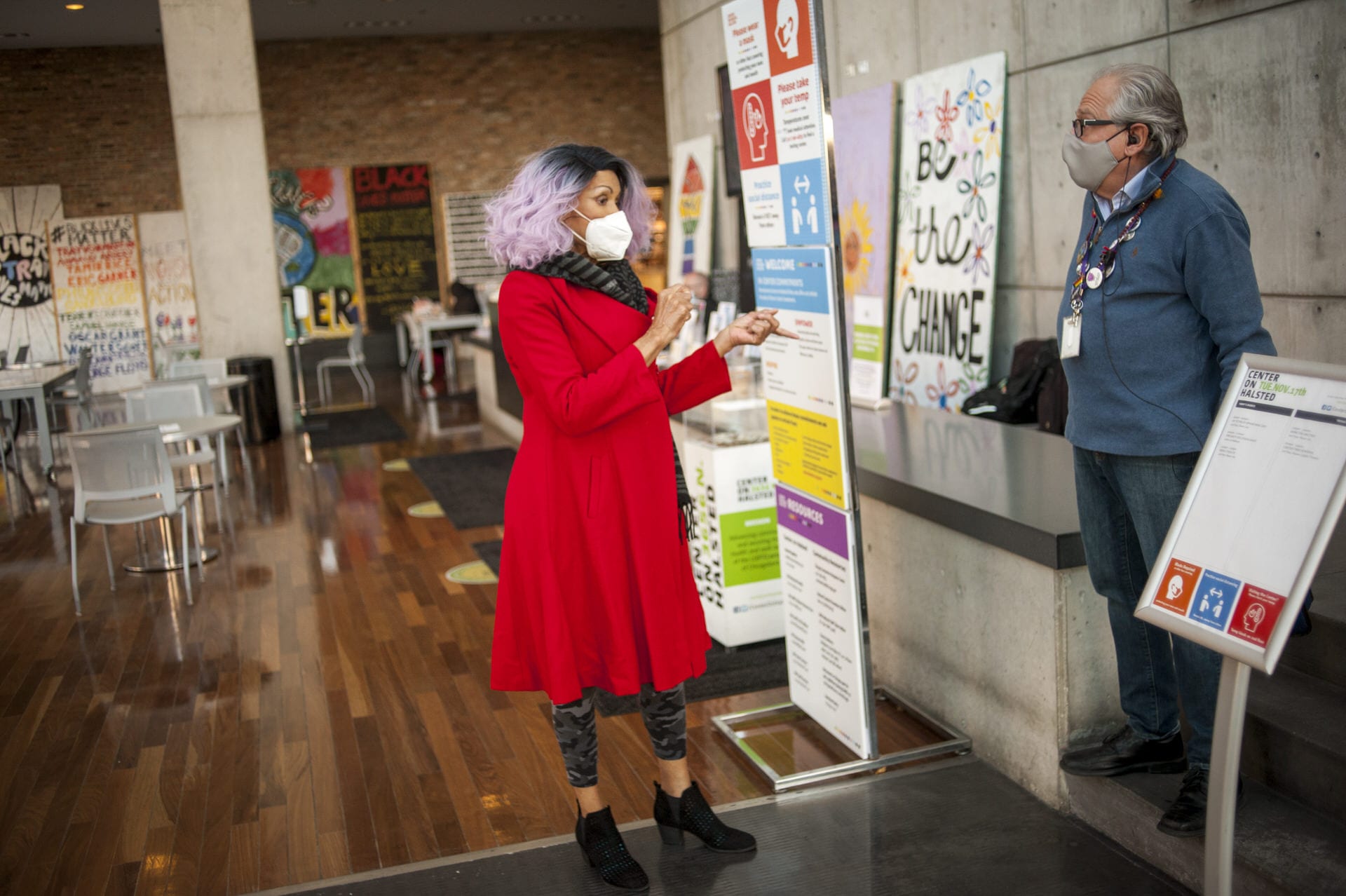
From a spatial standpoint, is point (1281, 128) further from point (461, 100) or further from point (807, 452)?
point (461, 100)

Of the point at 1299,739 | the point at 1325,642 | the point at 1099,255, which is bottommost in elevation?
the point at 1299,739

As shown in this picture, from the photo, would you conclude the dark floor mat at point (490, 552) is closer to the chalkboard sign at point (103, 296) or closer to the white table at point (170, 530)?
the white table at point (170, 530)

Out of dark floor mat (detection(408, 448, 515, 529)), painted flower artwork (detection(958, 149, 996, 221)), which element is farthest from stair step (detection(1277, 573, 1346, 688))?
dark floor mat (detection(408, 448, 515, 529))

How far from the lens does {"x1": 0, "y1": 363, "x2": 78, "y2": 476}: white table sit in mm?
8242

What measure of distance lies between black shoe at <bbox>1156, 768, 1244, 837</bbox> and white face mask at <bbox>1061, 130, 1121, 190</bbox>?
1265mm

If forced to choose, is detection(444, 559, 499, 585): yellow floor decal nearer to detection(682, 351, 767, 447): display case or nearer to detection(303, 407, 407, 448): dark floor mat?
detection(682, 351, 767, 447): display case

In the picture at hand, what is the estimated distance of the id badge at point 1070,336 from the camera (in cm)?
241

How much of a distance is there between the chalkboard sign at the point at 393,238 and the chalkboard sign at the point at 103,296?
443 centimetres

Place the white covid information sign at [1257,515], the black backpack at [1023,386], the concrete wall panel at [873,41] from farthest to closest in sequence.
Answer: the concrete wall panel at [873,41] < the black backpack at [1023,386] < the white covid information sign at [1257,515]

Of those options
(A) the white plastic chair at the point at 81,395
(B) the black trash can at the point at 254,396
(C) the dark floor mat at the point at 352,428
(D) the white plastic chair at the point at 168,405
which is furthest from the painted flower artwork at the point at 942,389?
(A) the white plastic chair at the point at 81,395

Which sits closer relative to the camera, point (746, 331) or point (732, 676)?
point (746, 331)

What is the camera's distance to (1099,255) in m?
2.38

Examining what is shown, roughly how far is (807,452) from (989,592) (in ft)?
1.98

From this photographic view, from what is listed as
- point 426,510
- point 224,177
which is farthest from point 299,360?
point 426,510
